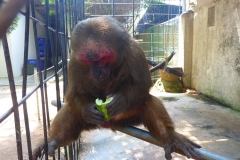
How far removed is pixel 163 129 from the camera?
223cm

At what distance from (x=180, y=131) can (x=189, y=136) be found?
315 millimetres

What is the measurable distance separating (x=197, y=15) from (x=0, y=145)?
719 cm

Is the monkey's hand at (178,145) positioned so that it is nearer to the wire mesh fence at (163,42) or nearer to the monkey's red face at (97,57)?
the monkey's red face at (97,57)

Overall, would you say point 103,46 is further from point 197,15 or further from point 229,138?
point 197,15

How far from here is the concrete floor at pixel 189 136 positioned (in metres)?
4.07

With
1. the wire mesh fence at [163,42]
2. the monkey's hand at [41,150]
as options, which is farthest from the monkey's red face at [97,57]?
the wire mesh fence at [163,42]

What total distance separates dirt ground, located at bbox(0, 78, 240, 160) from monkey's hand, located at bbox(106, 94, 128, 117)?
977 millimetres

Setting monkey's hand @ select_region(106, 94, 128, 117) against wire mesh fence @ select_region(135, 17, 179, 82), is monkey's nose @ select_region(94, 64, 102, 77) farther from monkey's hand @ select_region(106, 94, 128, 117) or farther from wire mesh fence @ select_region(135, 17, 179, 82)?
wire mesh fence @ select_region(135, 17, 179, 82)

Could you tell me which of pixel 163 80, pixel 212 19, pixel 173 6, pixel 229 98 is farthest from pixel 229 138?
pixel 173 6

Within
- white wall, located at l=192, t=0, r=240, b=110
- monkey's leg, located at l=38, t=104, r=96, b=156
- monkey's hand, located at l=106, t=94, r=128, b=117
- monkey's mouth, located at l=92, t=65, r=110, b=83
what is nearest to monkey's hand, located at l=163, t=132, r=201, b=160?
monkey's hand, located at l=106, t=94, r=128, b=117

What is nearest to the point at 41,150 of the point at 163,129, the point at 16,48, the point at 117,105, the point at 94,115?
the point at 94,115

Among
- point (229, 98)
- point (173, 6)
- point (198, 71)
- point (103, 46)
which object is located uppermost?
point (173, 6)

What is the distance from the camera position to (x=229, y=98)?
6375 mm

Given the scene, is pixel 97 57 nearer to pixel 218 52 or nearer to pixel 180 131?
pixel 180 131
